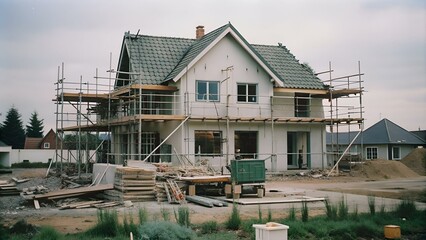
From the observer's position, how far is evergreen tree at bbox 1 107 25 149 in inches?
2901

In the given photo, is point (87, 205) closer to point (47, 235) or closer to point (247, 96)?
point (47, 235)

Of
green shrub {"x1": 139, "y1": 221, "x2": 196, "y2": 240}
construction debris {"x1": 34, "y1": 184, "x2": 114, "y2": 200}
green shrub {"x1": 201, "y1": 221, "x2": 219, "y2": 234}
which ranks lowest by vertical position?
green shrub {"x1": 201, "y1": 221, "x2": 219, "y2": 234}

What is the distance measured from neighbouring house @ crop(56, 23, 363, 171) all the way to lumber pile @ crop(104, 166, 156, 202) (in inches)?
286

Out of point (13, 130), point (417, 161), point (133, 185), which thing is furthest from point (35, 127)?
point (133, 185)

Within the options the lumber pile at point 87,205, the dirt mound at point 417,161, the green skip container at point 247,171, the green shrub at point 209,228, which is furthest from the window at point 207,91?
the dirt mound at point 417,161

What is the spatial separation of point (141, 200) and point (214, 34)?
14592 millimetres

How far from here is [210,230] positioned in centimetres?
1248

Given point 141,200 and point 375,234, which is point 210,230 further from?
point 141,200

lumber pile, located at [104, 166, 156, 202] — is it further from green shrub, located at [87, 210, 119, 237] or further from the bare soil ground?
green shrub, located at [87, 210, 119, 237]

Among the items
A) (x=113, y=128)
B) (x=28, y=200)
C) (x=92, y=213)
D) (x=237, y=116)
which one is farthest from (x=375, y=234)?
(x=113, y=128)

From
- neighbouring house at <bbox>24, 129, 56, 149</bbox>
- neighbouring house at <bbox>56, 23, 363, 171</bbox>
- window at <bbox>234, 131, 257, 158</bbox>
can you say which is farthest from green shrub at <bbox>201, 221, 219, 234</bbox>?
neighbouring house at <bbox>24, 129, 56, 149</bbox>

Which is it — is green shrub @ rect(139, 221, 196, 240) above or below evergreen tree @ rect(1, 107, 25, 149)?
below

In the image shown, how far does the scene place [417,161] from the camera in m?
38.6

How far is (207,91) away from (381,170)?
13207 mm
